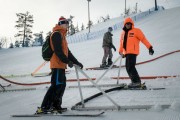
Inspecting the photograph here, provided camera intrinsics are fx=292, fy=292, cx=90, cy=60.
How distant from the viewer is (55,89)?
15.7 ft

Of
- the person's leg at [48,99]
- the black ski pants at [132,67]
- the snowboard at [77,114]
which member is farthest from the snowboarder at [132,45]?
the person's leg at [48,99]

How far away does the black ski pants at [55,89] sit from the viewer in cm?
472

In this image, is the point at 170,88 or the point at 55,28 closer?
the point at 55,28

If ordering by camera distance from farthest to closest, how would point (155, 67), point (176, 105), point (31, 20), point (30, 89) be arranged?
point (31, 20)
point (155, 67)
point (30, 89)
point (176, 105)

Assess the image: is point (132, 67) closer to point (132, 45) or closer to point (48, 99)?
point (132, 45)

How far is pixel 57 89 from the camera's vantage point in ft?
15.7

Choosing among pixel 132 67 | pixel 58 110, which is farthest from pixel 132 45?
pixel 58 110

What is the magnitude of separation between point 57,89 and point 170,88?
8.70 ft

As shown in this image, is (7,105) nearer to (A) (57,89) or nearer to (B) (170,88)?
(A) (57,89)

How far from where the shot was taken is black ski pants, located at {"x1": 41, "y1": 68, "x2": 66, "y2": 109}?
472 centimetres

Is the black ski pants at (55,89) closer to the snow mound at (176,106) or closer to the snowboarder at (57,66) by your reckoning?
the snowboarder at (57,66)

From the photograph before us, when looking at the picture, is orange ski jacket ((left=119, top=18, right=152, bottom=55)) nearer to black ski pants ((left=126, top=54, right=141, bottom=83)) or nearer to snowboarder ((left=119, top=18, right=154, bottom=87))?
snowboarder ((left=119, top=18, right=154, bottom=87))

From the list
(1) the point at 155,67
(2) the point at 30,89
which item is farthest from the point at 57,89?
(1) the point at 155,67

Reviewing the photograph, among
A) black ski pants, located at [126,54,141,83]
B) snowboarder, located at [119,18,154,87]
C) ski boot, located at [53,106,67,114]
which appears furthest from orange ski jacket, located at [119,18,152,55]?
ski boot, located at [53,106,67,114]
